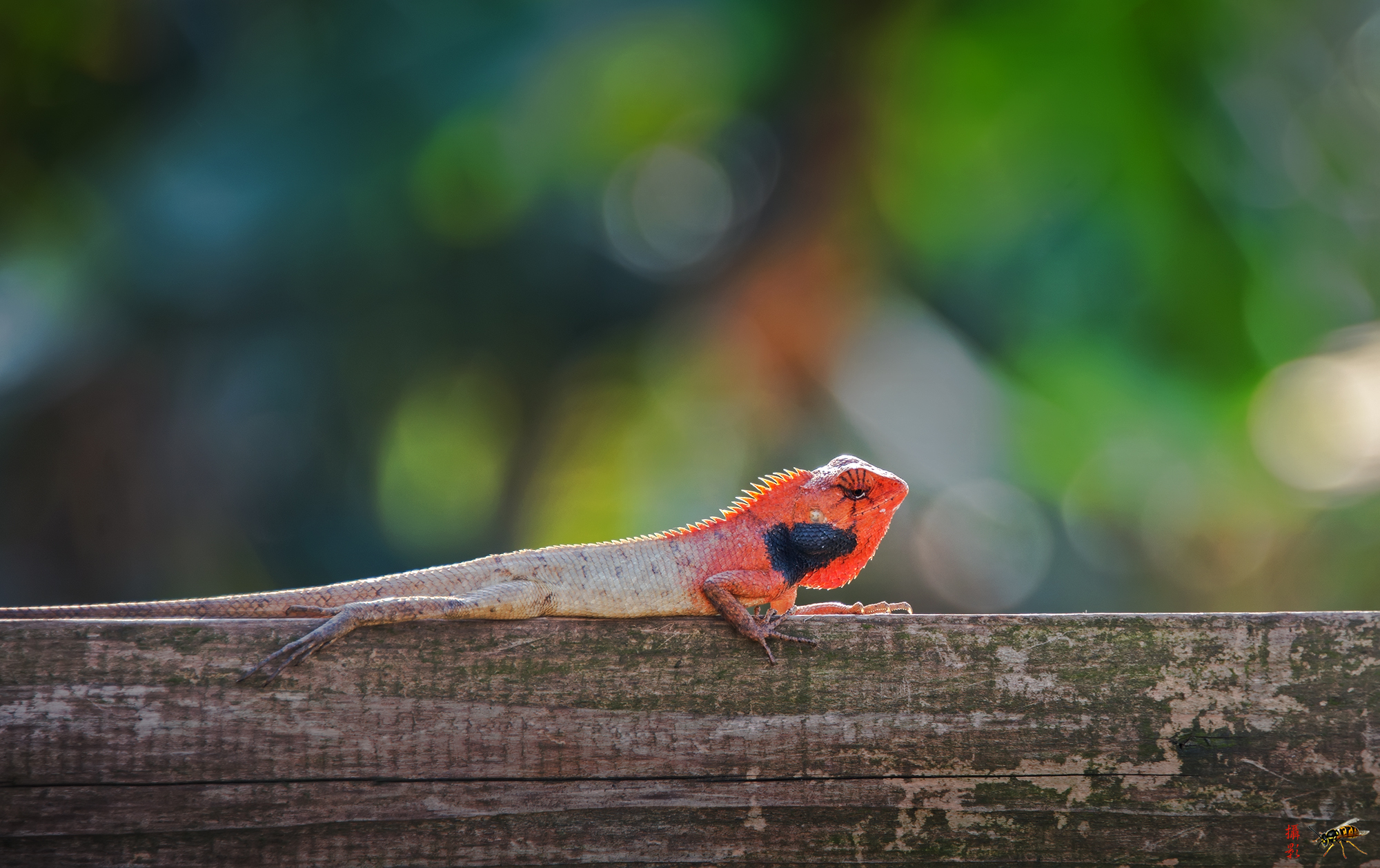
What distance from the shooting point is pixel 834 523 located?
4.46m

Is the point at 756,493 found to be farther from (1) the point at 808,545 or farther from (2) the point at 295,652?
(2) the point at 295,652

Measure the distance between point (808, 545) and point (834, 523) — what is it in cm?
17

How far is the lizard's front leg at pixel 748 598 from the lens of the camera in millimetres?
2988

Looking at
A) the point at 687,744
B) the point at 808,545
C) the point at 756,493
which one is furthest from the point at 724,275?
the point at 687,744

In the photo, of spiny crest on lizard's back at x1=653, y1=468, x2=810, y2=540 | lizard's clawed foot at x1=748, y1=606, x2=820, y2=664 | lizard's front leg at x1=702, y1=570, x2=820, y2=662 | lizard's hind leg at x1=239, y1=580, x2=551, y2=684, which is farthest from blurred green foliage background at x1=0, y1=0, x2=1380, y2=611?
lizard's clawed foot at x1=748, y1=606, x2=820, y2=664

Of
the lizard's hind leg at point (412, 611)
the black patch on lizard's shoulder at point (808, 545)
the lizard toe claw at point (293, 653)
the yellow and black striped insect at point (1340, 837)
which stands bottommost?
the yellow and black striped insect at point (1340, 837)

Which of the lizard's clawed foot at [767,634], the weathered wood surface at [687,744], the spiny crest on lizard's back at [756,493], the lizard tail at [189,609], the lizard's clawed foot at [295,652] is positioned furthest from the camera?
the spiny crest on lizard's back at [756,493]

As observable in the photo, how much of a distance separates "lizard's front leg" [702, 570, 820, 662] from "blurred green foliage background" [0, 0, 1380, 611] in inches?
232

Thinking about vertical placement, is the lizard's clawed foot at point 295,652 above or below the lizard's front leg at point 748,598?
below

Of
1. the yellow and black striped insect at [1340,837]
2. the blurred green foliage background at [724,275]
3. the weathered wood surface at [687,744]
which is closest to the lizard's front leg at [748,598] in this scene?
the weathered wood surface at [687,744]

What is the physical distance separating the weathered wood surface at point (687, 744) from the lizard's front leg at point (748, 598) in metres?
0.12

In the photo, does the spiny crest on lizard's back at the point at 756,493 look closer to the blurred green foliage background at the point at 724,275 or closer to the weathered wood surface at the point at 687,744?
the weathered wood surface at the point at 687,744

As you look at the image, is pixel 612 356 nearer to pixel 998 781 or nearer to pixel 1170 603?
pixel 1170 603

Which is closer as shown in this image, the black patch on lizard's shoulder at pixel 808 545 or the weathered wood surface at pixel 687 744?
the weathered wood surface at pixel 687 744
